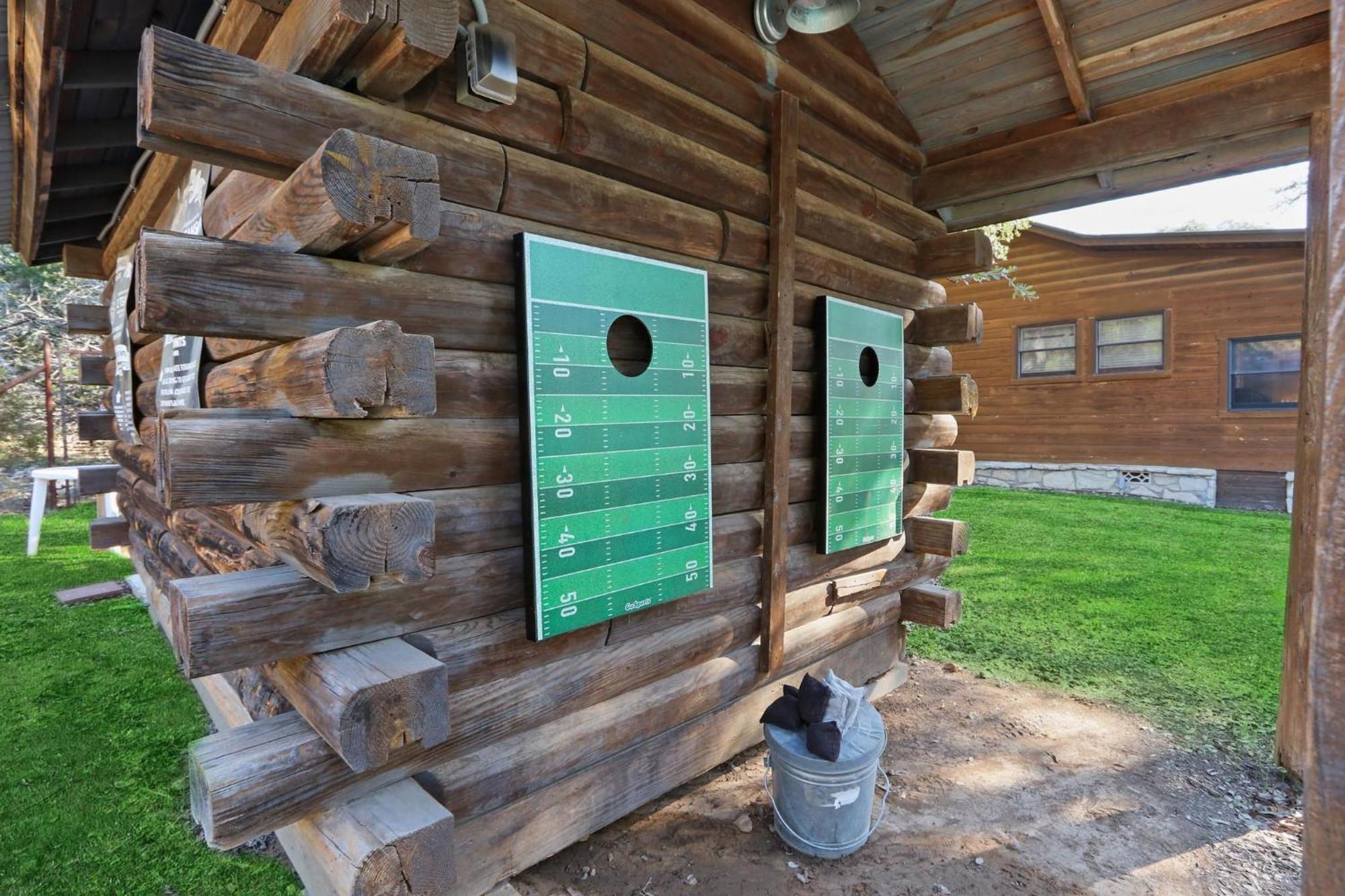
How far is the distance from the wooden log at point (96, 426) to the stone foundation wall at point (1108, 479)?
1380 centimetres

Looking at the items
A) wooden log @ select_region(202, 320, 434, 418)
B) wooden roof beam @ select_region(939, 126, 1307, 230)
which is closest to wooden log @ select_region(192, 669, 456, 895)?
wooden log @ select_region(202, 320, 434, 418)

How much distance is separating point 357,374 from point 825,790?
2.45m

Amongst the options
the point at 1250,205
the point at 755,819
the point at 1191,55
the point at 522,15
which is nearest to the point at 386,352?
the point at 522,15

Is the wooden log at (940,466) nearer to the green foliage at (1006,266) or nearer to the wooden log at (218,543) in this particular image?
the wooden log at (218,543)

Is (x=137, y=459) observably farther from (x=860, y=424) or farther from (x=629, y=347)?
(x=860, y=424)

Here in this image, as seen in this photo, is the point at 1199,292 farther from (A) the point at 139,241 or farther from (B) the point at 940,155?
(A) the point at 139,241

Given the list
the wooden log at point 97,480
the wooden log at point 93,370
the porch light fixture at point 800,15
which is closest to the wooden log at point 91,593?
the wooden log at point 97,480

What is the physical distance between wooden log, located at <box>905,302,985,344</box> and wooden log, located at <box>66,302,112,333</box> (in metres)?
6.73

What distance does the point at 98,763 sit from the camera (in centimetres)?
341

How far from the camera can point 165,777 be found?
3318 mm

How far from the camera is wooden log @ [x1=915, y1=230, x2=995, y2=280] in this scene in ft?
14.3

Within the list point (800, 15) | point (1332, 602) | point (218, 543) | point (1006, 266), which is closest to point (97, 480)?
point (218, 543)

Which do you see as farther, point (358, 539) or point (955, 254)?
point (955, 254)

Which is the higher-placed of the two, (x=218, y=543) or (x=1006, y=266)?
(x=1006, y=266)
